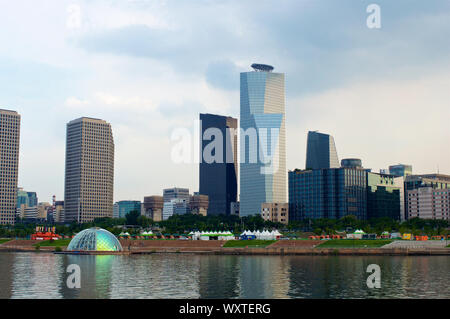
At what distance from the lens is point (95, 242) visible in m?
167

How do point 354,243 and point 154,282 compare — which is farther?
point 354,243

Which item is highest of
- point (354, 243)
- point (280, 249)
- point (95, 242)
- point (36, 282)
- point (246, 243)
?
point (95, 242)

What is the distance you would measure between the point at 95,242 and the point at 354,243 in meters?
77.6

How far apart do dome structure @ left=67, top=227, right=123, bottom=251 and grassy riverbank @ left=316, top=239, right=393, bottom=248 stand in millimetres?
61908

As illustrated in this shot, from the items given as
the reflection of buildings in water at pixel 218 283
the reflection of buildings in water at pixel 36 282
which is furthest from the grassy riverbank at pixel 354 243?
the reflection of buildings in water at pixel 36 282

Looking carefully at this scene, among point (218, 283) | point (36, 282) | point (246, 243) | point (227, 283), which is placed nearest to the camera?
point (227, 283)

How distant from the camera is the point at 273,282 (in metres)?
80.6

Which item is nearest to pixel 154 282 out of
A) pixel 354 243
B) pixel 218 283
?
pixel 218 283

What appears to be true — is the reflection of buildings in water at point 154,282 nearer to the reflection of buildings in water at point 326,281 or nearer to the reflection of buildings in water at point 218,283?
the reflection of buildings in water at point 218,283

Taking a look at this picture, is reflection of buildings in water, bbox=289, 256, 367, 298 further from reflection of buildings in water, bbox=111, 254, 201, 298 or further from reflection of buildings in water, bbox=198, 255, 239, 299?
reflection of buildings in water, bbox=111, 254, 201, 298

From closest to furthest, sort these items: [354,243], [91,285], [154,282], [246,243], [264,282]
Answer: [91,285]
[264,282]
[154,282]
[354,243]
[246,243]

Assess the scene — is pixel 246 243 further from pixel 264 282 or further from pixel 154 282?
pixel 154 282
